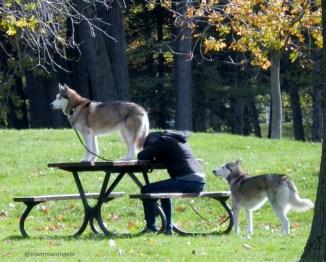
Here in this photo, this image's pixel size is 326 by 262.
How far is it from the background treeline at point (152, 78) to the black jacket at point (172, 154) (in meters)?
17.6

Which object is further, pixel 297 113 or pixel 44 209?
pixel 297 113

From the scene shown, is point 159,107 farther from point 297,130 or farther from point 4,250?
point 4,250

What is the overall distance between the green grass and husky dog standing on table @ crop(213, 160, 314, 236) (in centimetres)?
38

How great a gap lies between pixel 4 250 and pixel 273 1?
24.3 feet

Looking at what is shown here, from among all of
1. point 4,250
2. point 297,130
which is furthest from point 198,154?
point 297,130

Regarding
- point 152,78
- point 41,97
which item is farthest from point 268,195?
point 152,78

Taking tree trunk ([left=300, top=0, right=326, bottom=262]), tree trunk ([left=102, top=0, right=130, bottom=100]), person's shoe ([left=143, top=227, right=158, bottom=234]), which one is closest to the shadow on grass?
person's shoe ([left=143, top=227, right=158, bottom=234])

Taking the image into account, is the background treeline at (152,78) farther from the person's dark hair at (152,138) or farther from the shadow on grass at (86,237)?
the shadow on grass at (86,237)

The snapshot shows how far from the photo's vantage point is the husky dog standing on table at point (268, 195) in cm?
1364

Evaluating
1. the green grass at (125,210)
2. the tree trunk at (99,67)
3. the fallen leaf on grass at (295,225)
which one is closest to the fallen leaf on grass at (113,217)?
the green grass at (125,210)

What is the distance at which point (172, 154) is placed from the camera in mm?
13156

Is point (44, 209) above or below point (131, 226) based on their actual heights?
above

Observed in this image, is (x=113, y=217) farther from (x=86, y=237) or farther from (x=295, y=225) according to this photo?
(x=86, y=237)

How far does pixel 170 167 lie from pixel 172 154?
0.25 metres
